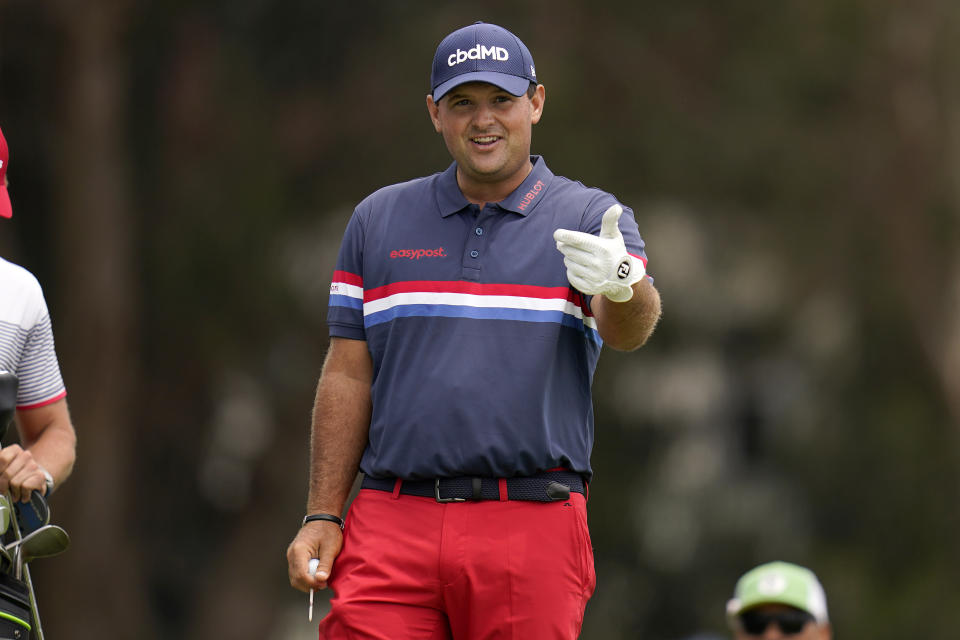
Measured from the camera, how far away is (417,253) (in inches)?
193

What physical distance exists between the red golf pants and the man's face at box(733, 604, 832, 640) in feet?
5.13

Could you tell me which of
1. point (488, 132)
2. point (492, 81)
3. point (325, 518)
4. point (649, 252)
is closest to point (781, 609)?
point (325, 518)

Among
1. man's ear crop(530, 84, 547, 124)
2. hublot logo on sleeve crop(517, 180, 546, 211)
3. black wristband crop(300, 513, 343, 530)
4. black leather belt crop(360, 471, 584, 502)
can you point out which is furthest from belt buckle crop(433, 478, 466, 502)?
man's ear crop(530, 84, 547, 124)

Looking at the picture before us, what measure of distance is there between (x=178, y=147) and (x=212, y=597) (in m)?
4.16

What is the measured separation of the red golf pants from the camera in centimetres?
469

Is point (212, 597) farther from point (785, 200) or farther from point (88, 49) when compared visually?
point (785, 200)

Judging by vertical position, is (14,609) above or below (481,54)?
below

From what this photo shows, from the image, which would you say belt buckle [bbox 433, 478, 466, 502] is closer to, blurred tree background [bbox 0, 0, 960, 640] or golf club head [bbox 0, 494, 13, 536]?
golf club head [bbox 0, 494, 13, 536]

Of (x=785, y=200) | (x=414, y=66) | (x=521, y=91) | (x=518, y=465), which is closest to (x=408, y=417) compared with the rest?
(x=518, y=465)

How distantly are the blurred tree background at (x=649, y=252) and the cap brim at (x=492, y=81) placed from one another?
915 centimetres

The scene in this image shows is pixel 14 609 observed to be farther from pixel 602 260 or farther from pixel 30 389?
pixel 602 260

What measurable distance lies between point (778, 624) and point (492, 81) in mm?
2409

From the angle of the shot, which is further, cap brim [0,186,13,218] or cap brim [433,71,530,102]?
cap brim [0,186,13,218]

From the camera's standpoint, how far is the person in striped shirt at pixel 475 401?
4.70m
